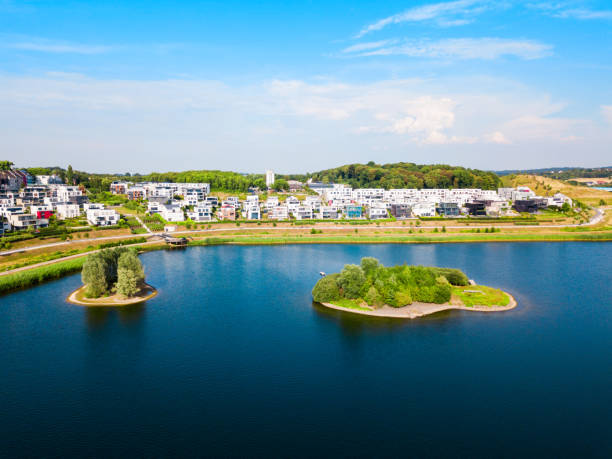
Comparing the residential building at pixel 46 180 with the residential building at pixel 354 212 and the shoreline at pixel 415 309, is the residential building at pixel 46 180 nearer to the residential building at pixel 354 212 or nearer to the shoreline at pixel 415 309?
the residential building at pixel 354 212

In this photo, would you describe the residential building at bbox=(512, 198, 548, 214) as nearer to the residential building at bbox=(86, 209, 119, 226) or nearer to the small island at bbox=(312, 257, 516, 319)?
the small island at bbox=(312, 257, 516, 319)

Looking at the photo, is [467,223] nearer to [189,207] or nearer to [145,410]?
[189,207]

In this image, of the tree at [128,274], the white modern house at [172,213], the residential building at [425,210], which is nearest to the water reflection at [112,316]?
the tree at [128,274]

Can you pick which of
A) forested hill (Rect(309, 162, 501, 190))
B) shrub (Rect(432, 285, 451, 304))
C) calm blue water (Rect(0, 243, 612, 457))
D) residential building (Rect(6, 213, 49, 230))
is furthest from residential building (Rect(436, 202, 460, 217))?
residential building (Rect(6, 213, 49, 230))

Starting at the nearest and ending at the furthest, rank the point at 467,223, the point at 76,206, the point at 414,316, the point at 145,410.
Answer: the point at 145,410 < the point at 414,316 < the point at 76,206 < the point at 467,223

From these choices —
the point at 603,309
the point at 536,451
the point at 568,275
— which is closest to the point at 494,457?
the point at 536,451
